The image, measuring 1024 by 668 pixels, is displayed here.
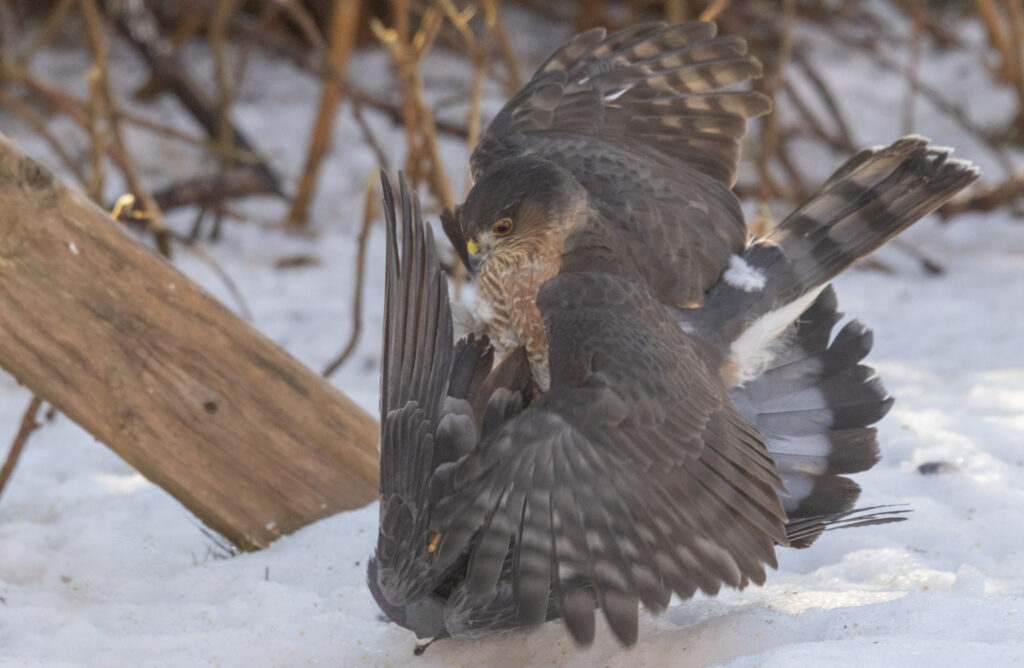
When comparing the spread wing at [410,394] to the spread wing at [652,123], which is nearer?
the spread wing at [410,394]

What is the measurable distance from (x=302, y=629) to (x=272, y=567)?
32 cm

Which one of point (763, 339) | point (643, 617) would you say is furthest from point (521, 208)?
point (643, 617)

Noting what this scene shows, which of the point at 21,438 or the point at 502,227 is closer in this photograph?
the point at 502,227

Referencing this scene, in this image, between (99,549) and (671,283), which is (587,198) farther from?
(99,549)

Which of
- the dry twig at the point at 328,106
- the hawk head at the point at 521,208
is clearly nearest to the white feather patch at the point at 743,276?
the hawk head at the point at 521,208

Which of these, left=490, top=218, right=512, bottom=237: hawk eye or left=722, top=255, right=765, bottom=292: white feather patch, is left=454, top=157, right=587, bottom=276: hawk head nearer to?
left=490, top=218, right=512, bottom=237: hawk eye

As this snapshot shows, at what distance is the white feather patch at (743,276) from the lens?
8.33 ft

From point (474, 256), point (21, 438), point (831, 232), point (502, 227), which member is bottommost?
point (21, 438)

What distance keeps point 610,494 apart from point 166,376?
124cm

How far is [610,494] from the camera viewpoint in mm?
1784

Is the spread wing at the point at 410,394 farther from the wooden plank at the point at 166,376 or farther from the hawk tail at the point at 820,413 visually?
the hawk tail at the point at 820,413

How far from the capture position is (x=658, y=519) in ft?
5.90

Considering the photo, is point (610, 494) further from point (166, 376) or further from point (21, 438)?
point (21, 438)

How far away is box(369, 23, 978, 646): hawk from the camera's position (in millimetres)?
1783
